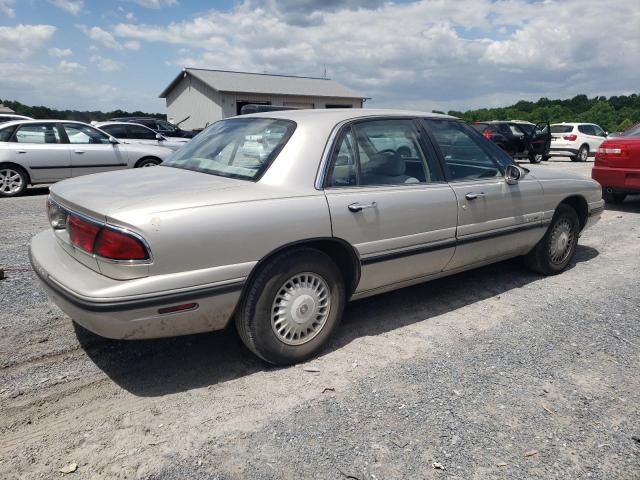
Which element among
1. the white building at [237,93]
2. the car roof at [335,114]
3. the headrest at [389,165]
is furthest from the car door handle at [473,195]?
the white building at [237,93]

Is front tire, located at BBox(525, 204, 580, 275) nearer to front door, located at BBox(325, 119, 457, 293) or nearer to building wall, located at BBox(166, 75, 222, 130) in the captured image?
front door, located at BBox(325, 119, 457, 293)

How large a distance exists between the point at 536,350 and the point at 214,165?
8.32 ft

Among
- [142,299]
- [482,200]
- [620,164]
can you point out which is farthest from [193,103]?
[142,299]

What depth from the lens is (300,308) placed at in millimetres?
3191

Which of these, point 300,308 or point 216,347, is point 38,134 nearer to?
point 216,347

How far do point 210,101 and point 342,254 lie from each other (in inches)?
1118

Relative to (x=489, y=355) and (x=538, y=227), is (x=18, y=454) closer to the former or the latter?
(x=489, y=355)

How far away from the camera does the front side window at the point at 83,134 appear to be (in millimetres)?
10625

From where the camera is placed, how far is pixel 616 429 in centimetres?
263

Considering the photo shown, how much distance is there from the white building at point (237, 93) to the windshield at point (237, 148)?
24181 millimetres

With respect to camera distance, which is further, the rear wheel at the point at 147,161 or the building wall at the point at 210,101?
the building wall at the point at 210,101

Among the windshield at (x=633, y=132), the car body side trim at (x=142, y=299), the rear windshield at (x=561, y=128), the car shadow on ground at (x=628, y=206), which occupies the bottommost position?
the car shadow on ground at (x=628, y=206)

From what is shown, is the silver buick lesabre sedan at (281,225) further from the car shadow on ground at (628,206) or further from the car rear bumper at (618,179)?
the car shadow on ground at (628,206)

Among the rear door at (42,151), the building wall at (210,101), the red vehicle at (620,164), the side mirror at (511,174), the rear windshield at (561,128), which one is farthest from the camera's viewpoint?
the building wall at (210,101)
